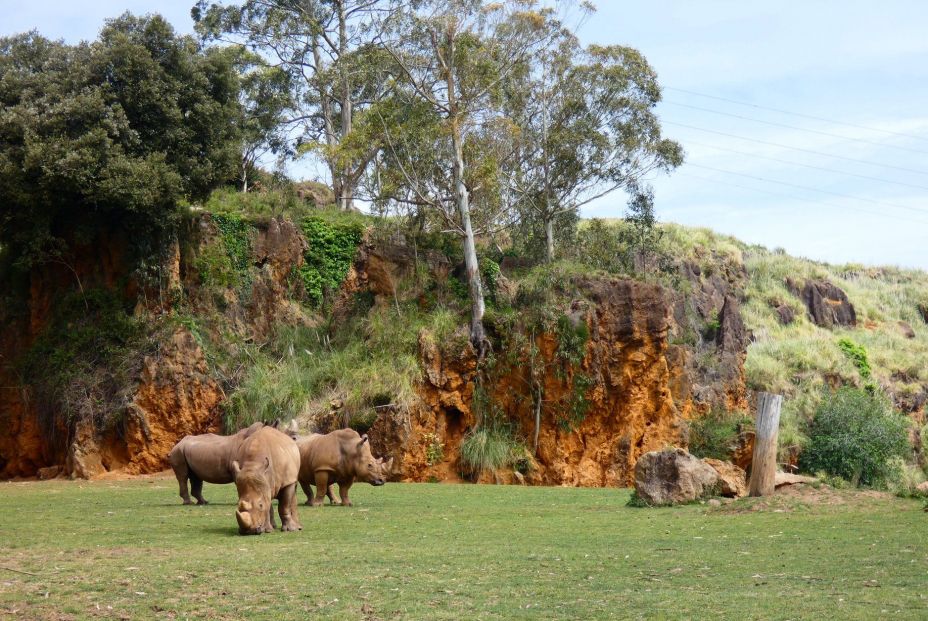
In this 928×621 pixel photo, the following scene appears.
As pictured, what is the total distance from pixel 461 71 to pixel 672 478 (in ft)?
64.4

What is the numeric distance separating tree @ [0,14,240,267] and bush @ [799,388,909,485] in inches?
945

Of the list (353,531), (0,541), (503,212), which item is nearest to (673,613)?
(353,531)

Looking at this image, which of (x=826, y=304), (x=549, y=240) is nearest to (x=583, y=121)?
(x=549, y=240)

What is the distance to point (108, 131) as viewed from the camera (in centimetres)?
3083

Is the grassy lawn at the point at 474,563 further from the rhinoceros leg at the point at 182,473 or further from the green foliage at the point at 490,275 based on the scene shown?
the green foliage at the point at 490,275

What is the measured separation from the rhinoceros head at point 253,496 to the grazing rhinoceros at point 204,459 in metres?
3.71

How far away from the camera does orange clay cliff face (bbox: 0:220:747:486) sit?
31.0m

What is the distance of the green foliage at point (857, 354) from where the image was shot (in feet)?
185

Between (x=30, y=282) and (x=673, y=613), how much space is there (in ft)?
100

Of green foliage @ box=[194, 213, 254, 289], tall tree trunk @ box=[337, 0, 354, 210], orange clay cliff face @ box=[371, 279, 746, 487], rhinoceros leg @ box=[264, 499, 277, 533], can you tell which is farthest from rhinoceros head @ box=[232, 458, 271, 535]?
tall tree trunk @ box=[337, 0, 354, 210]

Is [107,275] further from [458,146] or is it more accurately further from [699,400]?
[699,400]

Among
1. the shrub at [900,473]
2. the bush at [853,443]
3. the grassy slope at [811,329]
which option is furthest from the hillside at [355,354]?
the grassy slope at [811,329]

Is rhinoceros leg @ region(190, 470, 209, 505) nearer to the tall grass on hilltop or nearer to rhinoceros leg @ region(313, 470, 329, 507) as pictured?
rhinoceros leg @ region(313, 470, 329, 507)

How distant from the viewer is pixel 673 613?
9.48m
